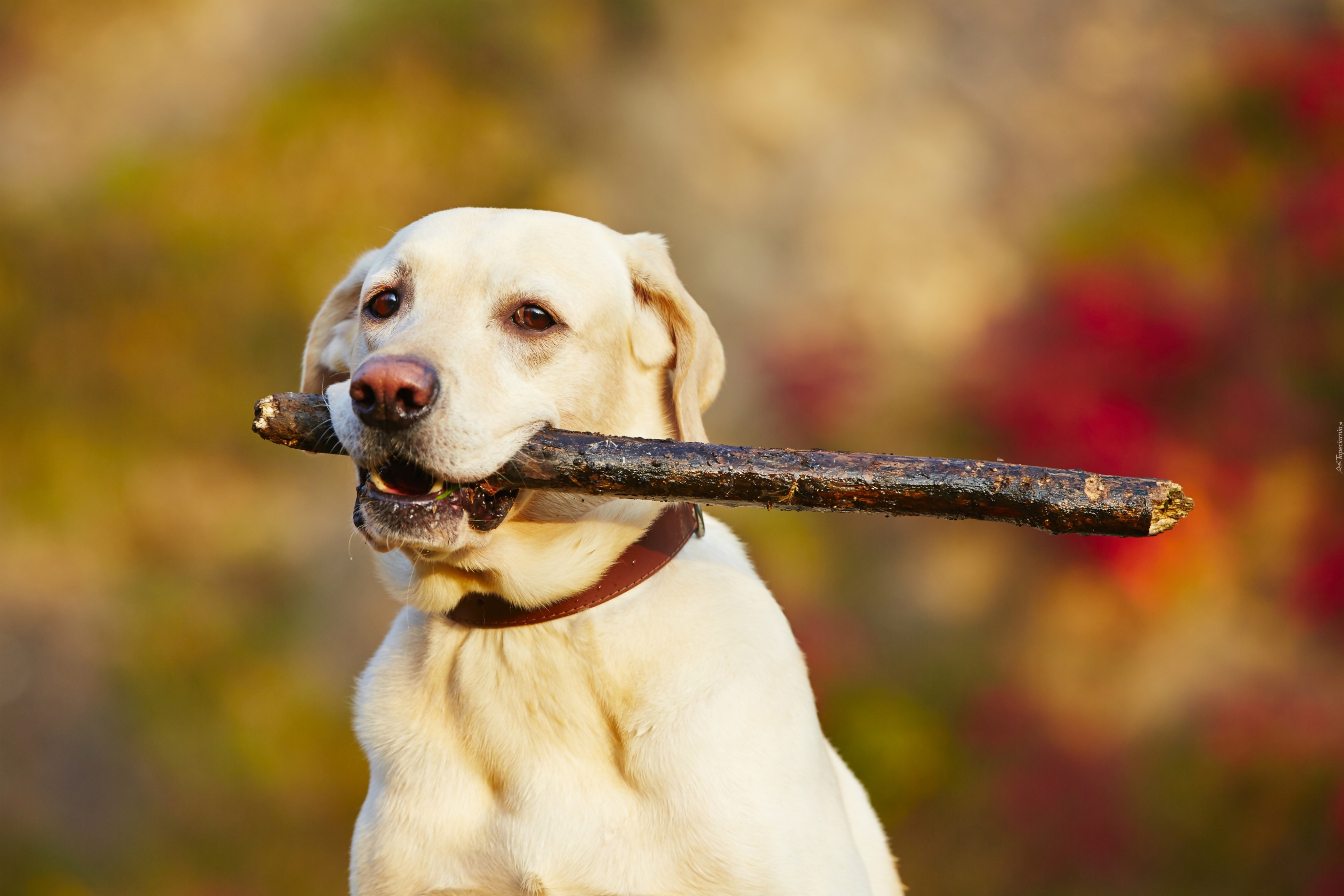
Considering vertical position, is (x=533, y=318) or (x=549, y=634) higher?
(x=533, y=318)

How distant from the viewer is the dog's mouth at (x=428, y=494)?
247 cm

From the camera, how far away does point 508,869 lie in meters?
2.47

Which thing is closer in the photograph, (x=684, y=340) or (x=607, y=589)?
(x=607, y=589)

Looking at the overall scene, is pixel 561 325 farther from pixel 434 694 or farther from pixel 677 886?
pixel 677 886

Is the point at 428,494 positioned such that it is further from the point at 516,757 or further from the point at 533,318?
the point at 516,757

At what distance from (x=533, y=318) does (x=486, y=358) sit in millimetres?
205

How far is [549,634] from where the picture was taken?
2.67 m

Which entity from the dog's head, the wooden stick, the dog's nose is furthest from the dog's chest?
the dog's nose

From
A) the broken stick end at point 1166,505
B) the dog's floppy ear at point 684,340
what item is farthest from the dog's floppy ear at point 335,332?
the broken stick end at point 1166,505

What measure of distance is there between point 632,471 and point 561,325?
556mm

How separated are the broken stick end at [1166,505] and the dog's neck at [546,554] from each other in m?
1.10

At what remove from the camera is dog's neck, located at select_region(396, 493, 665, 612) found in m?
2.67

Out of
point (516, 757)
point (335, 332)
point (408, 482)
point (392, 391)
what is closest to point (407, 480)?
point (408, 482)

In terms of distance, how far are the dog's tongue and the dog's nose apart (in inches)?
7.0
